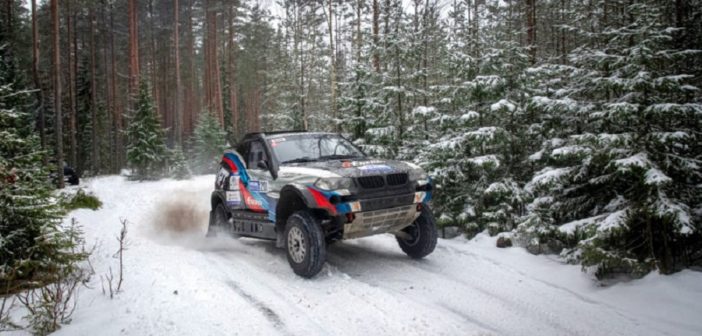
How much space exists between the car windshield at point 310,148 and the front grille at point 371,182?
127cm

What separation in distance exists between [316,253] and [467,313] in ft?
6.75

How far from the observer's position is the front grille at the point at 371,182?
571 cm

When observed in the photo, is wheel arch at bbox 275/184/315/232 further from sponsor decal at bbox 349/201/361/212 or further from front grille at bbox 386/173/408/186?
front grille at bbox 386/173/408/186

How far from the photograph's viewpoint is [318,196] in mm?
5547

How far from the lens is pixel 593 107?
6.61m

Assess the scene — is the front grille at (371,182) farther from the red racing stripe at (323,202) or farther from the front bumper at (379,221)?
the red racing stripe at (323,202)

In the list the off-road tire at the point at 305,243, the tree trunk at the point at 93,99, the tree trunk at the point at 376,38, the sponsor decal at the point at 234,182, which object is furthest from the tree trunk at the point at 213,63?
the off-road tire at the point at 305,243

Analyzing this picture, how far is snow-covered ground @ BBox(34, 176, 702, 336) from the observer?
14.1 ft

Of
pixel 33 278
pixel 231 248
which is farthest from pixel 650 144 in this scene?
pixel 33 278

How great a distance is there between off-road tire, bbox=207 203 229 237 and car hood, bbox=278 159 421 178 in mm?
2398

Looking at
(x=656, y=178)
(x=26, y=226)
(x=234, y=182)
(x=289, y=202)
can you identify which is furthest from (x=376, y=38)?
(x=26, y=226)

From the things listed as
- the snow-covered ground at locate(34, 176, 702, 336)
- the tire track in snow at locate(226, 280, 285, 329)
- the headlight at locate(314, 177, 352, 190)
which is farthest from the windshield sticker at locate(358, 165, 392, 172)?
the tire track in snow at locate(226, 280, 285, 329)

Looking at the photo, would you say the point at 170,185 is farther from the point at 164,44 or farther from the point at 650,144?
the point at 164,44

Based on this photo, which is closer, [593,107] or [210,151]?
[593,107]
